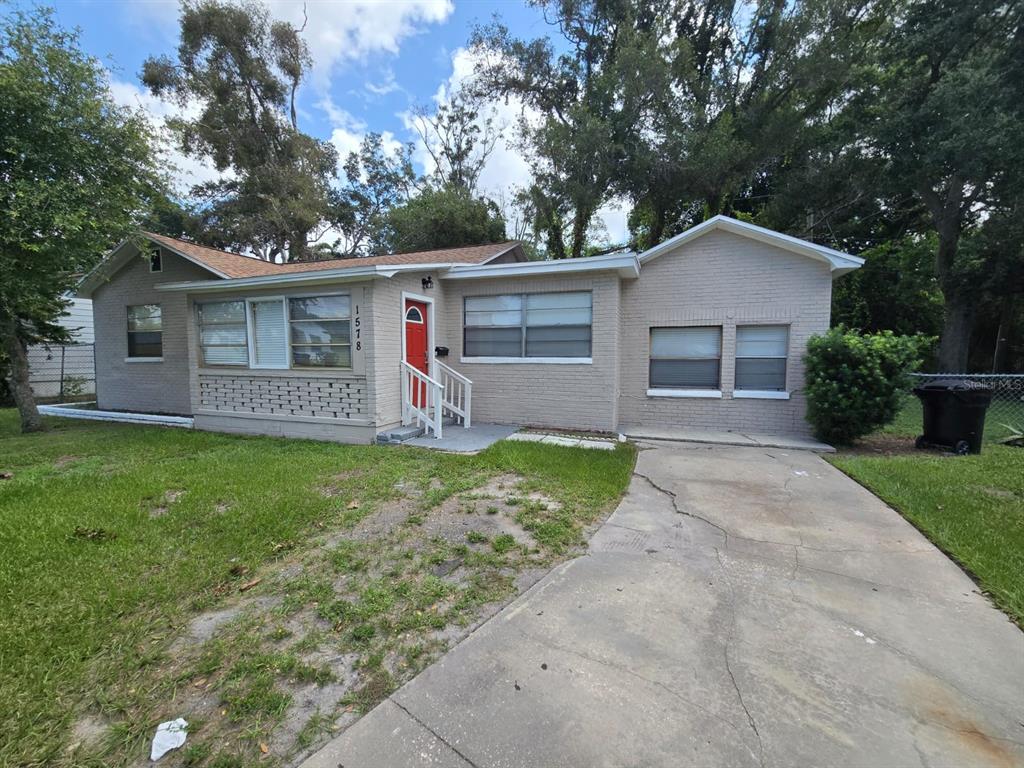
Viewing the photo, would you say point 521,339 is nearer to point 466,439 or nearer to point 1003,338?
point 466,439

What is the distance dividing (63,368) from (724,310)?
19706 millimetres

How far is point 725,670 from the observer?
2.19 meters

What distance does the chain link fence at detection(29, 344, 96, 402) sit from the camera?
45.2 ft

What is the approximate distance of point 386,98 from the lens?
20953 mm

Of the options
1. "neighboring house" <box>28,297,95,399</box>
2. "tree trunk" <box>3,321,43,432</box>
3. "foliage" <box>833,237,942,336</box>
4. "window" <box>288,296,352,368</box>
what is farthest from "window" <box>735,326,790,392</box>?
"neighboring house" <box>28,297,95,399</box>

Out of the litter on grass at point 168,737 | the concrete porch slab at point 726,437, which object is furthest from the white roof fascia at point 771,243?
the litter on grass at point 168,737

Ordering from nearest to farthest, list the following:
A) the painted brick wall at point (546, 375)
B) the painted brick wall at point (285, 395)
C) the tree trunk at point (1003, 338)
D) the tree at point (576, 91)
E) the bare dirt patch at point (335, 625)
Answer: the bare dirt patch at point (335, 625) < the painted brick wall at point (285, 395) < the painted brick wall at point (546, 375) < the tree at point (576, 91) < the tree trunk at point (1003, 338)

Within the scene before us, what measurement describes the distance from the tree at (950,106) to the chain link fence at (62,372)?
25.1 metres

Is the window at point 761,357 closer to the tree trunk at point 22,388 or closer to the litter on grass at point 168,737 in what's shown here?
the litter on grass at point 168,737

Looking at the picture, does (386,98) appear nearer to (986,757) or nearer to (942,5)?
(942,5)

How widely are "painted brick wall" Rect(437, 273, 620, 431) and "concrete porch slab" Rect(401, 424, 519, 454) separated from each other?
544 mm

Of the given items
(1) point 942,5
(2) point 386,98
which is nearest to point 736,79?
(1) point 942,5

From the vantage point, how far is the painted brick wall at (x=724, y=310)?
8086 mm

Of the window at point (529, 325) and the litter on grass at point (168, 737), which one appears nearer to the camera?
the litter on grass at point (168, 737)
